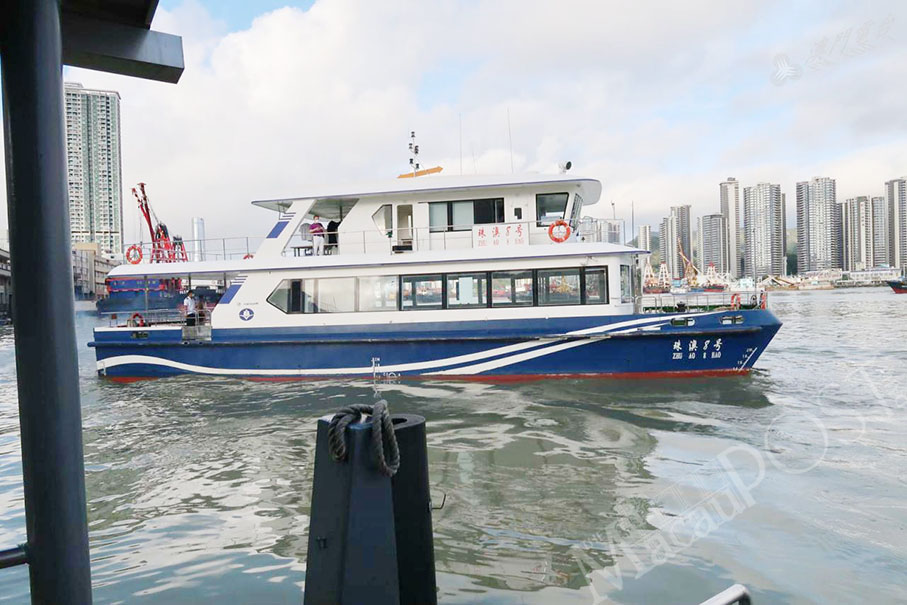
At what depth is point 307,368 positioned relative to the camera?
34.0 feet

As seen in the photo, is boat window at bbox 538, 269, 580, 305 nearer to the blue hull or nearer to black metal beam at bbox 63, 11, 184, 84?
the blue hull

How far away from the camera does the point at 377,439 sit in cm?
224

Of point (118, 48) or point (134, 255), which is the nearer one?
point (118, 48)

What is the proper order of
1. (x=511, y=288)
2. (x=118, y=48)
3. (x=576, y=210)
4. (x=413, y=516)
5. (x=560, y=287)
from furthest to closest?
1. (x=576, y=210)
2. (x=511, y=288)
3. (x=560, y=287)
4. (x=413, y=516)
5. (x=118, y=48)

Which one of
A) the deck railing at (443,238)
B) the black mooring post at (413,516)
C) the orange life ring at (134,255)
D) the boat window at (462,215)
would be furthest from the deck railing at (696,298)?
the orange life ring at (134,255)

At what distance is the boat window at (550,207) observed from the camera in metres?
10.6

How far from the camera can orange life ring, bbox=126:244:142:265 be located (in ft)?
38.3

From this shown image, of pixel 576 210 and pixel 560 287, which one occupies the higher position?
pixel 576 210

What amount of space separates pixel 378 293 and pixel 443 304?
1.20 m

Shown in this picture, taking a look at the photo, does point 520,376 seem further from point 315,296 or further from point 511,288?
point 315,296

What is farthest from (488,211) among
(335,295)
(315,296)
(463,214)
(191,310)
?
(191,310)

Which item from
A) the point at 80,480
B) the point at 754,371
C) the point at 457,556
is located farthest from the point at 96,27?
the point at 754,371

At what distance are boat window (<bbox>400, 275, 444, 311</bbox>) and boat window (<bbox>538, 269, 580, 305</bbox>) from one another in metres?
1.78

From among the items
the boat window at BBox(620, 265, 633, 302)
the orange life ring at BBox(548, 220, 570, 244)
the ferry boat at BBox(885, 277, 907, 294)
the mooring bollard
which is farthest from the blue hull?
the ferry boat at BBox(885, 277, 907, 294)
